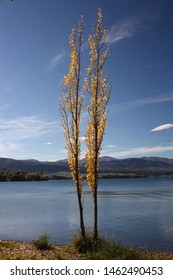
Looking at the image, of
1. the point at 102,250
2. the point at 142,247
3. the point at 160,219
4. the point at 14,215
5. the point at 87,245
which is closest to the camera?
the point at 102,250

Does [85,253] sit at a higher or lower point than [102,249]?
lower

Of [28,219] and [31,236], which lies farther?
[28,219]

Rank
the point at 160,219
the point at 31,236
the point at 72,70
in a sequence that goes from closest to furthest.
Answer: the point at 72,70 < the point at 31,236 < the point at 160,219

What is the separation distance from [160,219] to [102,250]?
26374mm

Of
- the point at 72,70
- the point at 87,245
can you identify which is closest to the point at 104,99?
the point at 72,70

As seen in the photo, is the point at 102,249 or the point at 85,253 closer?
the point at 102,249

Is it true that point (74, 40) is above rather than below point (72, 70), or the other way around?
above

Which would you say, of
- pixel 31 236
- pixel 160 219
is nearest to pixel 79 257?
pixel 31 236

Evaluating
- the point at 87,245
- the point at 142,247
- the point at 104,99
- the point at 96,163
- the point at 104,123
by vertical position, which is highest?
the point at 104,99

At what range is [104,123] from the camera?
19.6 meters

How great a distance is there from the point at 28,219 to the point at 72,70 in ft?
88.0

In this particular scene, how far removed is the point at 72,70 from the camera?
66.9ft
